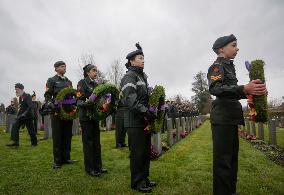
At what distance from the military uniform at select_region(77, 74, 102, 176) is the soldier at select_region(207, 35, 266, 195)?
11.5 ft

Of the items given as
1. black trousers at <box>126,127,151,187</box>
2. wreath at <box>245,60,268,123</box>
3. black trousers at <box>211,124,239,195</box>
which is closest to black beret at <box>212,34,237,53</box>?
wreath at <box>245,60,268,123</box>

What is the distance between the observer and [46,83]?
9742 millimetres

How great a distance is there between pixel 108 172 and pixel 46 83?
3102 millimetres

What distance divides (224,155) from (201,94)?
316 ft

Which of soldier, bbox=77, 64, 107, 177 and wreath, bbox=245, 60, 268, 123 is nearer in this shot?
wreath, bbox=245, 60, 268, 123

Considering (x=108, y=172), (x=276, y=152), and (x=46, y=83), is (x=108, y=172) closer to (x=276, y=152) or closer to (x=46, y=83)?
(x=46, y=83)

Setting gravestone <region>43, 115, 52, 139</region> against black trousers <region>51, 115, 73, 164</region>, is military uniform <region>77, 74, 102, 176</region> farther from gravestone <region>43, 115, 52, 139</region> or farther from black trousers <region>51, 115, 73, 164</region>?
gravestone <region>43, 115, 52, 139</region>

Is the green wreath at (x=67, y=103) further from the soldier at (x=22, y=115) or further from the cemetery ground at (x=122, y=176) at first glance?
the soldier at (x=22, y=115)

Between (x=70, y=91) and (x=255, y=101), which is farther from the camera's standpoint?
(x=70, y=91)

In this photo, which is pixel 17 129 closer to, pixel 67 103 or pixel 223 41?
pixel 67 103

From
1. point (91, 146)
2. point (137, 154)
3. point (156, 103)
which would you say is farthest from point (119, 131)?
point (156, 103)

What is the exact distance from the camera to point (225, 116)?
5816 millimetres

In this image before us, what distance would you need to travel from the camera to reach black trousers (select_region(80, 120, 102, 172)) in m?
8.48


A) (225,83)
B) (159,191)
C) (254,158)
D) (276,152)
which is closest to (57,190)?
(159,191)
